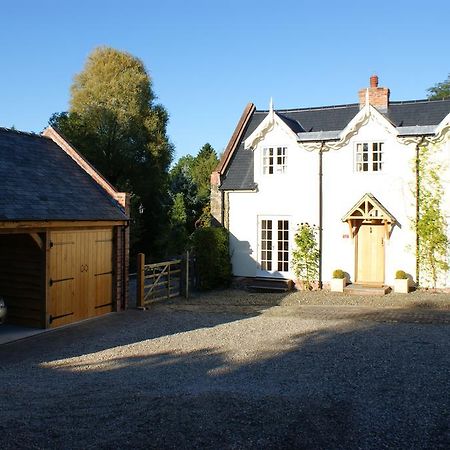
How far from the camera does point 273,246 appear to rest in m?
21.1

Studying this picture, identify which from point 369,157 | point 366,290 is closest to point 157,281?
point 366,290

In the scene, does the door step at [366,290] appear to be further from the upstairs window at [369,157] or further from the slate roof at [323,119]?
the slate roof at [323,119]

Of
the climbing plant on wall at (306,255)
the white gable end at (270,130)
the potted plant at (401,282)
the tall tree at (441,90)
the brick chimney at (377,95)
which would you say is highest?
the tall tree at (441,90)

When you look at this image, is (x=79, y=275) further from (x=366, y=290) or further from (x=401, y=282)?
(x=401, y=282)

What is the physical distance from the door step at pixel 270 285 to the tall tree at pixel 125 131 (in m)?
13.3

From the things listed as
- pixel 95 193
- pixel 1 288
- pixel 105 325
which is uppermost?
pixel 95 193

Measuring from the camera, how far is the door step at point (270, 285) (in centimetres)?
2062

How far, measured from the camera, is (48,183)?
1456 centimetres

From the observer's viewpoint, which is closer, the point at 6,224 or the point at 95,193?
the point at 6,224

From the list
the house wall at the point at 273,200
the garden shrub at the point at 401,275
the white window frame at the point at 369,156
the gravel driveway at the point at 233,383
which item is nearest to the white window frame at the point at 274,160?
the house wall at the point at 273,200

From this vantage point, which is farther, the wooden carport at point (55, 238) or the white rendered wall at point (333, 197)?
the white rendered wall at point (333, 197)

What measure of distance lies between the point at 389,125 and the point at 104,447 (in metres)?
16.6

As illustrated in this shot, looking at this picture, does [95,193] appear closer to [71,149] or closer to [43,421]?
[71,149]

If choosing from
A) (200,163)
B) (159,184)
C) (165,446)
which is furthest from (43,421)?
(200,163)
